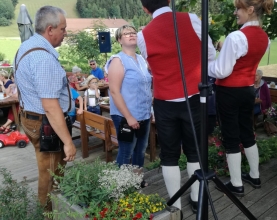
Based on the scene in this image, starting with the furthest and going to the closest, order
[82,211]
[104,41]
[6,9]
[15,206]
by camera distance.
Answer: [6,9] → [104,41] → [15,206] → [82,211]

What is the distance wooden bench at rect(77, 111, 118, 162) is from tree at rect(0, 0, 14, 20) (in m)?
57.9

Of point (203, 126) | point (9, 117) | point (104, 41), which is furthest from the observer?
point (104, 41)

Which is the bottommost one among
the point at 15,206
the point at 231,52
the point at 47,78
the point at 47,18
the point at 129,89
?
the point at 15,206

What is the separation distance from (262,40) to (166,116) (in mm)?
872

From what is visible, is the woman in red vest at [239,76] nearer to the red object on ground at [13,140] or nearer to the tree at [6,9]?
the red object on ground at [13,140]

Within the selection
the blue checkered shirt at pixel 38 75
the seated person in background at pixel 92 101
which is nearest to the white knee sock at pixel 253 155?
the blue checkered shirt at pixel 38 75

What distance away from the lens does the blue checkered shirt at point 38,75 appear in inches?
76.2

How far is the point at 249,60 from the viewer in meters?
2.17

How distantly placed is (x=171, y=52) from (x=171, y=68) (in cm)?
10

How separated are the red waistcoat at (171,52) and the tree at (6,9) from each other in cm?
6046

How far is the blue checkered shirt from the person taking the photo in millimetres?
1936

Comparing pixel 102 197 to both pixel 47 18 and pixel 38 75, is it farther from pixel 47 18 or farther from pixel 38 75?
pixel 47 18

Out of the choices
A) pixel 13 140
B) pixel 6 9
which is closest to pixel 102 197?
pixel 13 140

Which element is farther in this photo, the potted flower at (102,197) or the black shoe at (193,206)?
the black shoe at (193,206)
